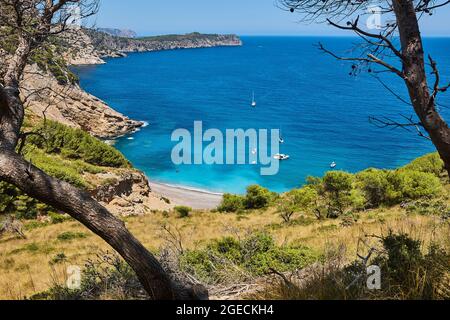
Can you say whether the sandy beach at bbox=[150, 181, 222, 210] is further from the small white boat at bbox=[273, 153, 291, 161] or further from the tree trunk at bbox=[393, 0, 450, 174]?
the tree trunk at bbox=[393, 0, 450, 174]

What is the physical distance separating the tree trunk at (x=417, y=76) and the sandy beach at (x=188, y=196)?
35.5 meters

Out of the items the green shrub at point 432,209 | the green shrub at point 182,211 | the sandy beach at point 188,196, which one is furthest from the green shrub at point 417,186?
the sandy beach at point 188,196

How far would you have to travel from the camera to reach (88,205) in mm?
4211

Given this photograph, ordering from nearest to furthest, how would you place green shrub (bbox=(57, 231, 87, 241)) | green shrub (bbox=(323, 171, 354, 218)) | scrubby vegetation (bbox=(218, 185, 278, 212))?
green shrub (bbox=(57, 231, 87, 241))
green shrub (bbox=(323, 171, 354, 218))
scrubby vegetation (bbox=(218, 185, 278, 212))

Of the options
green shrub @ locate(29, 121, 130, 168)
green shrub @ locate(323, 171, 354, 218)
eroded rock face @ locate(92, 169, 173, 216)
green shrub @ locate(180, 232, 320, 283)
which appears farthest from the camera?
green shrub @ locate(29, 121, 130, 168)

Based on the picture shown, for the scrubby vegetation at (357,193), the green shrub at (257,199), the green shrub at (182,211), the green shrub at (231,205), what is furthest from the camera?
the green shrub at (257,199)

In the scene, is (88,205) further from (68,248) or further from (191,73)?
(191,73)

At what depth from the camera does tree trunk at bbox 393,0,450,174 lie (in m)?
3.63

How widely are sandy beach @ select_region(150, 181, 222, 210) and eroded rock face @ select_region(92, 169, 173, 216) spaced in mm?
5294

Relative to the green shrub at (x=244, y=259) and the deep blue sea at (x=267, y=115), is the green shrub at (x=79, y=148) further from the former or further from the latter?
the green shrub at (x=244, y=259)

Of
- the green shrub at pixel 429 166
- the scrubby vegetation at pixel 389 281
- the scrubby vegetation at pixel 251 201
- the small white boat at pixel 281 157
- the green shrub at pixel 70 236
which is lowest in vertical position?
the green shrub at pixel 70 236

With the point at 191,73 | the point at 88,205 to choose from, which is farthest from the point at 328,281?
the point at 191,73

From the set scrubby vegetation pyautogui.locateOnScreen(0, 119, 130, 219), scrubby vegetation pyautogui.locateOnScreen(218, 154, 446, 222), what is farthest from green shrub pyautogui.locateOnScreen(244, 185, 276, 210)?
scrubby vegetation pyautogui.locateOnScreen(0, 119, 130, 219)

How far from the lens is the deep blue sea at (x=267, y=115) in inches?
1972
